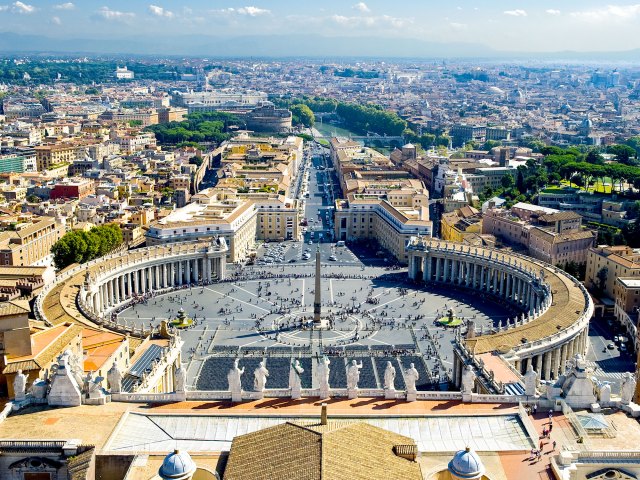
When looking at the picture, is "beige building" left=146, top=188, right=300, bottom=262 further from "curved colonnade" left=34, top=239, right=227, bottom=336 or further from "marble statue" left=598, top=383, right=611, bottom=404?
"marble statue" left=598, top=383, right=611, bottom=404

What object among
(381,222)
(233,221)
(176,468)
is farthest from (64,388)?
(381,222)

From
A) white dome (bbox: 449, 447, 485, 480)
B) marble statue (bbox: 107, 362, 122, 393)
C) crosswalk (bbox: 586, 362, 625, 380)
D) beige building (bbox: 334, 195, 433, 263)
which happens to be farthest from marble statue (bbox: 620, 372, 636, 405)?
beige building (bbox: 334, 195, 433, 263)

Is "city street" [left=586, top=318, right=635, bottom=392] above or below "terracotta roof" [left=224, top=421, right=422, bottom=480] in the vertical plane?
below

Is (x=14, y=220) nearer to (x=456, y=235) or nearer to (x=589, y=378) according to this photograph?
(x=456, y=235)

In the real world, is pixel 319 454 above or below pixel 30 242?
above

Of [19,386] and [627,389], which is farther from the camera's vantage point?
[627,389]

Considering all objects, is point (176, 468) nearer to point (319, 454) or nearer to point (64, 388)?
point (319, 454)

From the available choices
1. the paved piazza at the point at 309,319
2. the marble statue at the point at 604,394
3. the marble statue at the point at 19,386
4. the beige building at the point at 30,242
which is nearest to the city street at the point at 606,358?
the paved piazza at the point at 309,319
